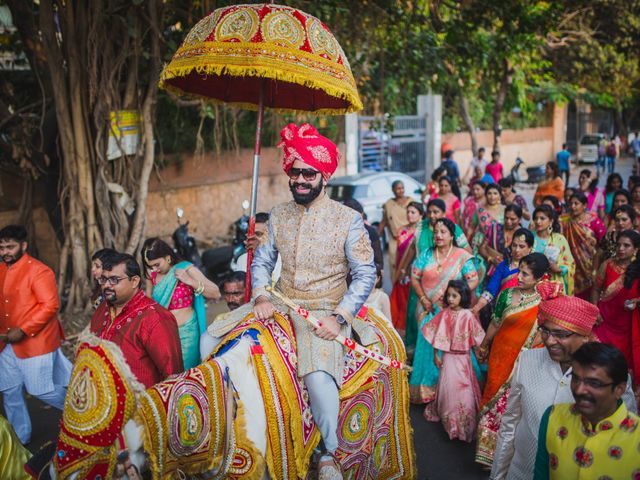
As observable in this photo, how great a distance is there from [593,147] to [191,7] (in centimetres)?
2654

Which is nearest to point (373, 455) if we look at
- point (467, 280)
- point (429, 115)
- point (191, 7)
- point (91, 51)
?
point (467, 280)

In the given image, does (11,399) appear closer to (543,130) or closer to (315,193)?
(315,193)

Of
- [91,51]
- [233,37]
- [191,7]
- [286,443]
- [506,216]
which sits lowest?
[286,443]

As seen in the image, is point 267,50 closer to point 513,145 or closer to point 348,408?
point 348,408

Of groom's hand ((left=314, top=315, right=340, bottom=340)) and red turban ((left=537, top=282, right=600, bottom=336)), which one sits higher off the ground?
red turban ((left=537, top=282, right=600, bottom=336))

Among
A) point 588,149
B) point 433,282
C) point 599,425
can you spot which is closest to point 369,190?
point 433,282

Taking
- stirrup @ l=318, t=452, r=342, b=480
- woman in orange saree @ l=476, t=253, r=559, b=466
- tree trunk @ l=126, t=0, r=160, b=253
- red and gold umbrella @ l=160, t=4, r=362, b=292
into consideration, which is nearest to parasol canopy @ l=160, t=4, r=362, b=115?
red and gold umbrella @ l=160, t=4, r=362, b=292

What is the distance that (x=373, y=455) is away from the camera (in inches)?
150

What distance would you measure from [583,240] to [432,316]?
8.35 feet

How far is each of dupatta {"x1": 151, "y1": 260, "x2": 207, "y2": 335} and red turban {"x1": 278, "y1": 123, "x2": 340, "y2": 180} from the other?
1.54 meters

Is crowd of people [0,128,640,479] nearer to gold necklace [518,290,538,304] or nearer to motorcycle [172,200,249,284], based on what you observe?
gold necklace [518,290,538,304]

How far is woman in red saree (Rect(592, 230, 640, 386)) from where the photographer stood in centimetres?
466

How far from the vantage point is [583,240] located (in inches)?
271

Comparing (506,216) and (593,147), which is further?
(593,147)
